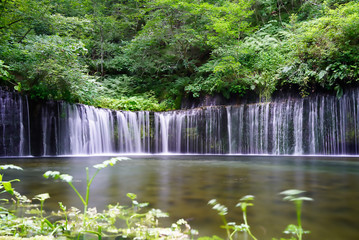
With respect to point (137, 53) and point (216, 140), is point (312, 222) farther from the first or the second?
point (137, 53)

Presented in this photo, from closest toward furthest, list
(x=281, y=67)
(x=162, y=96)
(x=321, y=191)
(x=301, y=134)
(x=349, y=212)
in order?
(x=349, y=212) < (x=321, y=191) < (x=301, y=134) < (x=281, y=67) < (x=162, y=96)

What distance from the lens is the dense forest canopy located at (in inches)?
407

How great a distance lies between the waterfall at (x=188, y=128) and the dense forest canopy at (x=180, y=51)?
2.54 feet

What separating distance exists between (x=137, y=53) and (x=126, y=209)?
16.3m

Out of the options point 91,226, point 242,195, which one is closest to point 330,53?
point 242,195

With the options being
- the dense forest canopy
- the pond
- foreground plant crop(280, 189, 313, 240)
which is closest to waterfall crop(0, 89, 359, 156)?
the dense forest canopy

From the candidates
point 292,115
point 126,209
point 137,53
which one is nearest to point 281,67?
point 292,115

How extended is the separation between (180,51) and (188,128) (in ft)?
19.9

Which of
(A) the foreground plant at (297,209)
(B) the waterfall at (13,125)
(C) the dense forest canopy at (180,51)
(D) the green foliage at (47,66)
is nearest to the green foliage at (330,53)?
(C) the dense forest canopy at (180,51)

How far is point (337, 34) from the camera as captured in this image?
10.4m

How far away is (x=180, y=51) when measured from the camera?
1675 centimetres

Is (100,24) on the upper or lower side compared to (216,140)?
upper

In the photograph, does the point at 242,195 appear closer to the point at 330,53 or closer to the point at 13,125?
the point at 330,53

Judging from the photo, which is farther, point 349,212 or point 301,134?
point 301,134
